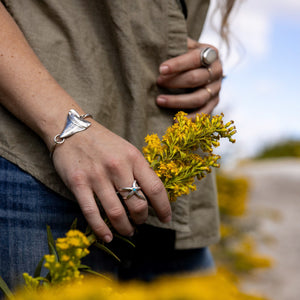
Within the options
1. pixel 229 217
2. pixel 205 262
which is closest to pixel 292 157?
pixel 229 217

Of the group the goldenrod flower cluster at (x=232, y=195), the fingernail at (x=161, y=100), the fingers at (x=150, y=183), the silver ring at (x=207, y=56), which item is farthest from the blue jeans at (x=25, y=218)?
the goldenrod flower cluster at (x=232, y=195)

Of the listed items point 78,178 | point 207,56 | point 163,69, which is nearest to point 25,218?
point 78,178

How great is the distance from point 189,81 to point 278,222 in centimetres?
665

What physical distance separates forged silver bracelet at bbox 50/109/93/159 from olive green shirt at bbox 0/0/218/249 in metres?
0.13

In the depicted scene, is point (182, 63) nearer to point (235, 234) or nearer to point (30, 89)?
point (30, 89)

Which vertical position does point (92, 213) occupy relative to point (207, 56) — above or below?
below

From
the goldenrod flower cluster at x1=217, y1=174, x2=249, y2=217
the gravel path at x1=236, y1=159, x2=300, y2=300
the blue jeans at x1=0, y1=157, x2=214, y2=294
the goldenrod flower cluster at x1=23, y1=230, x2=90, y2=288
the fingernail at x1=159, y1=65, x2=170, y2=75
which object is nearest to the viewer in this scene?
the goldenrod flower cluster at x1=23, y1=230, x2=90, y2=288

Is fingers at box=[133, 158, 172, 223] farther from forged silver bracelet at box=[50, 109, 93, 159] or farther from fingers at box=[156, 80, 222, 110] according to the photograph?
fingers at box=[156, 80, 222, 110]

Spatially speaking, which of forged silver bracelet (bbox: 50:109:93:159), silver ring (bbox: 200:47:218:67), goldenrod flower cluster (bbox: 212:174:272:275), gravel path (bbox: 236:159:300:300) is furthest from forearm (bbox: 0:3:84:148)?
gravel path (bbox: 236:159:300:300)

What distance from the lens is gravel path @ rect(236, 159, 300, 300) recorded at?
5.35m

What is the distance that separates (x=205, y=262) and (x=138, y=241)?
317 millimetres

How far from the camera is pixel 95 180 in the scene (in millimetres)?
876

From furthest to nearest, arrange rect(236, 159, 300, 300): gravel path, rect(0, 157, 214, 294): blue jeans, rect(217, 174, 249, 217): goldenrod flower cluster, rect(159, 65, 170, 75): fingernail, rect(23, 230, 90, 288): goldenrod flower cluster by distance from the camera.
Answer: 1. rect(217, 174, 249, 217): goldenrod flower cluster
2. rect(236, 159, 300, 300): gravel path
3. rect(159, 65, 170, 75): fingernail
4. rect(0, 157, 214, 294): blue jeans
5. rect(23, 230, 90, 288): goldenrod flower cluster

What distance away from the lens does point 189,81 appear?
4.01 feet
